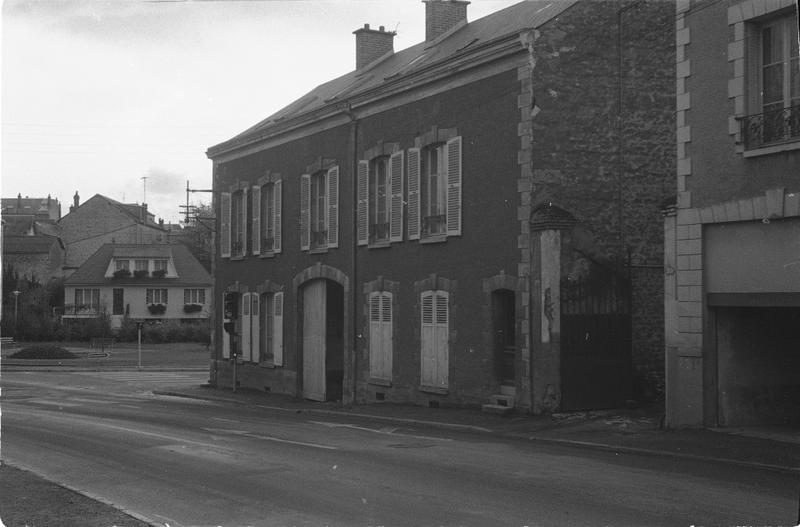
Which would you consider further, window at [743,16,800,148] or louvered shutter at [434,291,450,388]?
louvered shutter at [434,291,450,388]

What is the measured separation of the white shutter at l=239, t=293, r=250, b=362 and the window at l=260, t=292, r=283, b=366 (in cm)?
108

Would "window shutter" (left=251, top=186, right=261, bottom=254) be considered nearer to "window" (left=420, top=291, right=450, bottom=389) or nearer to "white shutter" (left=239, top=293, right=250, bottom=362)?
"white shutter" (left=239, top=293, right=250, bottom=362)

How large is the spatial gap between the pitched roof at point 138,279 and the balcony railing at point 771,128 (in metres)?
65.4

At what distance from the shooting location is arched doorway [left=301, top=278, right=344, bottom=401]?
28.0 meters

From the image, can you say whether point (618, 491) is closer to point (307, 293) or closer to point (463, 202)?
point (463, 202)

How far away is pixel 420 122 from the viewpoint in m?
23.1

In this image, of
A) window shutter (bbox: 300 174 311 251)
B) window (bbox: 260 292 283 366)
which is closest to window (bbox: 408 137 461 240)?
window shutter (bbox: 300 174 311 251)

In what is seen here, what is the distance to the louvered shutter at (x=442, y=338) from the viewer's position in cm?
2183

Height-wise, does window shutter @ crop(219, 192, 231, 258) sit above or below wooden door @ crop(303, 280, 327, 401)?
above

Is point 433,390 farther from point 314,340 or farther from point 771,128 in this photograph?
point 771,128

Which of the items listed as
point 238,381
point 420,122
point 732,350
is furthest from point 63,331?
point 732,350

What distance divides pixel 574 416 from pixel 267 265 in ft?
50.2

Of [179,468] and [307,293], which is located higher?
[307,293]

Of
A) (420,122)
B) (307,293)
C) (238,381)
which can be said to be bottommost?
(238,381)
